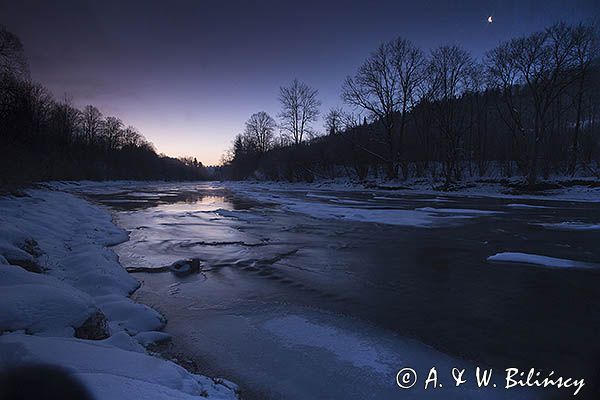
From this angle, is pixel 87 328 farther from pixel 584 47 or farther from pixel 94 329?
pixel 584 47

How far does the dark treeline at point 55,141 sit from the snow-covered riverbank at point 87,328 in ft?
45.4

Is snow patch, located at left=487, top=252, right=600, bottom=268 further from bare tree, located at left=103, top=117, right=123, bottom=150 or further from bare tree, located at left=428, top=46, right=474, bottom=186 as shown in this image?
bare tree, located at left=103, top=117, right=123, bottom=150

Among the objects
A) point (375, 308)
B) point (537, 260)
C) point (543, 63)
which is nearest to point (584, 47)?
point (543, 63)

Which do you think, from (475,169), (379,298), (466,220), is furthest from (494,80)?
(379,298)

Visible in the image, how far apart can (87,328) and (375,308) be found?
3777 millimetres

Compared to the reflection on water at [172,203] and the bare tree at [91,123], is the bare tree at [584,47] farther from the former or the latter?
the bare tree at [91,123]

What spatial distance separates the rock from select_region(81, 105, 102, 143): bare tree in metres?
92.0

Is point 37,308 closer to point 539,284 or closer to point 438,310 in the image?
point 438,310

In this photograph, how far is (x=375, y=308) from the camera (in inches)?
193

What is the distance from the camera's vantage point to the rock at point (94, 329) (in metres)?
3.24

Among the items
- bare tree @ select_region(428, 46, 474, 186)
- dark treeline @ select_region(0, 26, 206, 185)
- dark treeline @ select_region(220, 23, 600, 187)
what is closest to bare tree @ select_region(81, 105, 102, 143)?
dark treeline @ select_region(0, 26, 206, 185)

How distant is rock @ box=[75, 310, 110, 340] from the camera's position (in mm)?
3240

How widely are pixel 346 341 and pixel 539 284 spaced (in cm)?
426

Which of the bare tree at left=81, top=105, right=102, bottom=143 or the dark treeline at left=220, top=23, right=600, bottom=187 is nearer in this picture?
the dark treeline at left=220, top=23, right=600, bottom=187
